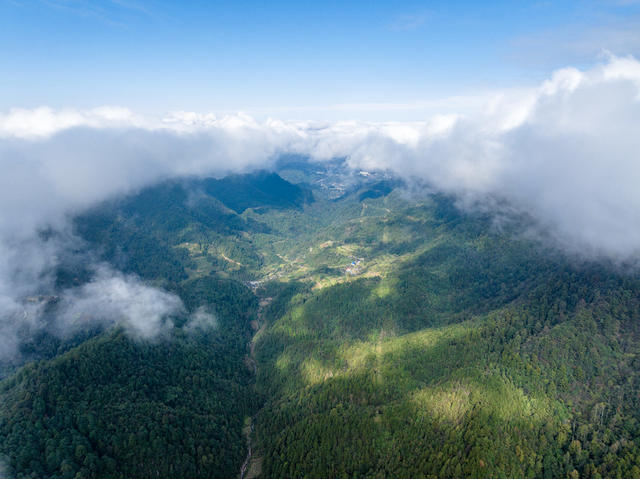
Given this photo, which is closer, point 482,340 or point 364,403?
point 364,403

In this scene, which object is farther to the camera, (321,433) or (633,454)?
(321,433)

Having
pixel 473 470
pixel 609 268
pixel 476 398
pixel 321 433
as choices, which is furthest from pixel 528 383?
pixel 609 268

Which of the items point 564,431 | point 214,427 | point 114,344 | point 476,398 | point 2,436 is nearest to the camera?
point 2,436

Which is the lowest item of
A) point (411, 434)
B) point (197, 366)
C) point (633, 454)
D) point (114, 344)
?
point (197, 366)

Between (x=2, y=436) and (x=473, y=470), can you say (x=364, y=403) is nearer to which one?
(x=473, y=470)

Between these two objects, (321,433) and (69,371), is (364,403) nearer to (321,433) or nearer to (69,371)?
(321,433)

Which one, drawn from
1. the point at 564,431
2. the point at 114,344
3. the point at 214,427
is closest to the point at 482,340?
the point at 564,431

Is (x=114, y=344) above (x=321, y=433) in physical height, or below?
above

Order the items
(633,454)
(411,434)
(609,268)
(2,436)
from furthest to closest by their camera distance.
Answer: (609,268)
(411,434)
(2,436)
(633,454)

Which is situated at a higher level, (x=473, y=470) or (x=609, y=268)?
(x=609, y=268)
